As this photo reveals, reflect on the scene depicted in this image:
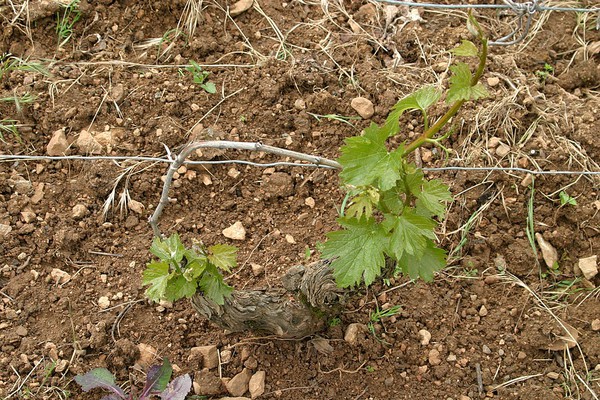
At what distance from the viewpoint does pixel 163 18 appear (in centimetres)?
344

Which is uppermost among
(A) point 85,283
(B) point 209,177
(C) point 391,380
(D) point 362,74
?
(D) point 362,74

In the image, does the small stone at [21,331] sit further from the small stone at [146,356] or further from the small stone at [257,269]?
the small stone at [257,269]

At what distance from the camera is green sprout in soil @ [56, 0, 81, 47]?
10.9 ft

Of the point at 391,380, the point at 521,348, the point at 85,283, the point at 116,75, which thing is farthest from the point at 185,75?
the point at 521,348

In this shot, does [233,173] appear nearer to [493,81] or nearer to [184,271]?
[184,271]

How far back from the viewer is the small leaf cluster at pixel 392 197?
189 cm

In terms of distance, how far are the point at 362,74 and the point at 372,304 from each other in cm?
121

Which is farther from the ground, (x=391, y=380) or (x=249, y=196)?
(x=249, y=196)

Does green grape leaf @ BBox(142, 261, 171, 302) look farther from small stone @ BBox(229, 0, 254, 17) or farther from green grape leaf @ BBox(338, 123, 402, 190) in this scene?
small stone @ BBox(229, 0, 254, 17)

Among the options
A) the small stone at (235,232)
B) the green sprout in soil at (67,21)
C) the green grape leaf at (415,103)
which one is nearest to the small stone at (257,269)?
the small stone at (235,232)

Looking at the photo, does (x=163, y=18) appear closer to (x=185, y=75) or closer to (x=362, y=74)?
(x=185, y=75)

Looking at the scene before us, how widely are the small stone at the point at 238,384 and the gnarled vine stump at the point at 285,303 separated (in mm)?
224

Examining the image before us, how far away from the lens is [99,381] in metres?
2.39

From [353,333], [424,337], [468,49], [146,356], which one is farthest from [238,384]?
[468,49]
